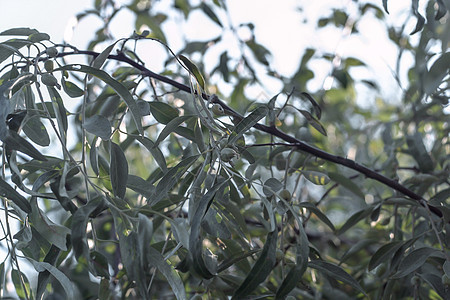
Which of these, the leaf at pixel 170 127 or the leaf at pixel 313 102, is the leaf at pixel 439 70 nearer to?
the leaf at pixel 313 102

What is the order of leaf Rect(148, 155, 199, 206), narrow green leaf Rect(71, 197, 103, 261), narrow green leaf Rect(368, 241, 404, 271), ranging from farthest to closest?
narrow green leaf Rect(368, 241, 404, 271)
leaf Rect(148, 155, 199, 206)
narrow green leaf Rect(71, 197, 103, 261)

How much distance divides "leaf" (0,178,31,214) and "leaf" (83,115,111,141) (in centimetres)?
9

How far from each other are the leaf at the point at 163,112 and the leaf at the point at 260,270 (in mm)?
195

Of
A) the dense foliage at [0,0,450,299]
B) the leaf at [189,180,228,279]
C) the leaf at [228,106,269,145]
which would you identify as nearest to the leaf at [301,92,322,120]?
the dense foliage at [0,0,450,299]

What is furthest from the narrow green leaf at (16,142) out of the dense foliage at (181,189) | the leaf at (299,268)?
the leaf at (299,268)

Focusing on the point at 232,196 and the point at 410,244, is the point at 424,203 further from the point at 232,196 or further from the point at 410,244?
the point at 232,196

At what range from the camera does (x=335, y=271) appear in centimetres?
52

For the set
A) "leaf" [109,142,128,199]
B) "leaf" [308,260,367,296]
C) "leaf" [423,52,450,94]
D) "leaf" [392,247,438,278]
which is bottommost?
"leaf" [308,260,367,296]

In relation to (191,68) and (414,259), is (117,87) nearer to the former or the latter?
(191,68)

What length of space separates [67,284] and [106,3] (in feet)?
2.47

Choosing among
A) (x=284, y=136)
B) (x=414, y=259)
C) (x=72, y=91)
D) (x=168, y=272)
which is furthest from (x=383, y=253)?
(x=72, y=91)

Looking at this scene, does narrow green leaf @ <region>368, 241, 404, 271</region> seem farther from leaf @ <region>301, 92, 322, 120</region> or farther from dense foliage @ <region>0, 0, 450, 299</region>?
leaf @ <region>301, 92, 322, 120</region>

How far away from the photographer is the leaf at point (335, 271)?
516mm

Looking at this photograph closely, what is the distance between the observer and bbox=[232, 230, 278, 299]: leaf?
16.9 inches
